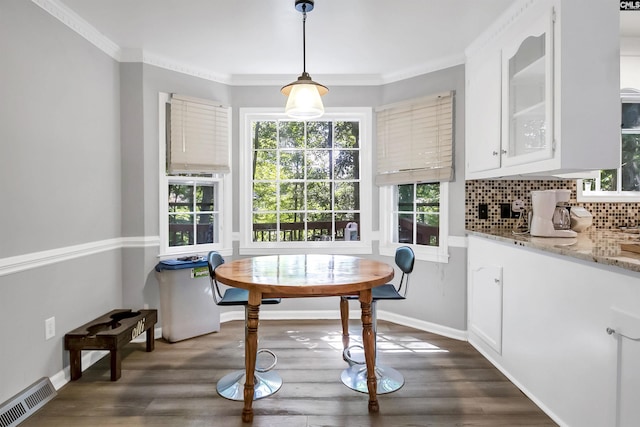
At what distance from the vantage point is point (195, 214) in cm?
358

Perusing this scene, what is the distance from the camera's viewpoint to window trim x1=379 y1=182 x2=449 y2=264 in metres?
3.35

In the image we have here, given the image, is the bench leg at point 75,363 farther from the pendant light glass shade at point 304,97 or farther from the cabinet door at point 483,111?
the cabinet door at point 483,111

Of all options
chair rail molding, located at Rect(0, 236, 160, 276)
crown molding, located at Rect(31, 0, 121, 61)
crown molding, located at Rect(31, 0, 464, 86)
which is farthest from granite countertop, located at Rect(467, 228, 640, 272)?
crown molding, located at Rect(31, 0, 121, 61)

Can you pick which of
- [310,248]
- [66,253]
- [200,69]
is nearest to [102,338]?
[66,253]

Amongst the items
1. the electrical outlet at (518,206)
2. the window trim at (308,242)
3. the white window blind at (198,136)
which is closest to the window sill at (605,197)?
the electrical outlet at (518,206)

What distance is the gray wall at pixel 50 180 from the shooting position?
6.72 feet

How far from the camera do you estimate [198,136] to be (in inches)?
136

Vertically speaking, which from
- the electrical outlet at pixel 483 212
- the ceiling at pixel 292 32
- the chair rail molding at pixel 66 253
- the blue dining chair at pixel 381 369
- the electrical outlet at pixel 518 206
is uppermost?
the ceiling at pixel 292 32

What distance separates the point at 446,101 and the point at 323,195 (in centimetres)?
151

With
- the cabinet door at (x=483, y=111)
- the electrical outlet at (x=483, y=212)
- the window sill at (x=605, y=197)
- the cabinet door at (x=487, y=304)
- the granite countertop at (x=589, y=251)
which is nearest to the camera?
the granite countertop at (x=589, y=251)

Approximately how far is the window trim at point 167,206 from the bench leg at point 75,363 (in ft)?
3.29

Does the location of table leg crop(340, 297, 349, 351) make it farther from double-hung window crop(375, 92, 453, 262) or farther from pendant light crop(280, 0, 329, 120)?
pendant light crop(280, 0, 329, 120)

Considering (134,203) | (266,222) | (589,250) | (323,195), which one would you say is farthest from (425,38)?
(134,203)

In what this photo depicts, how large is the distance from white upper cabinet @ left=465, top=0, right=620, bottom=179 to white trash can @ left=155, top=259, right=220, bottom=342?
2.66 m
